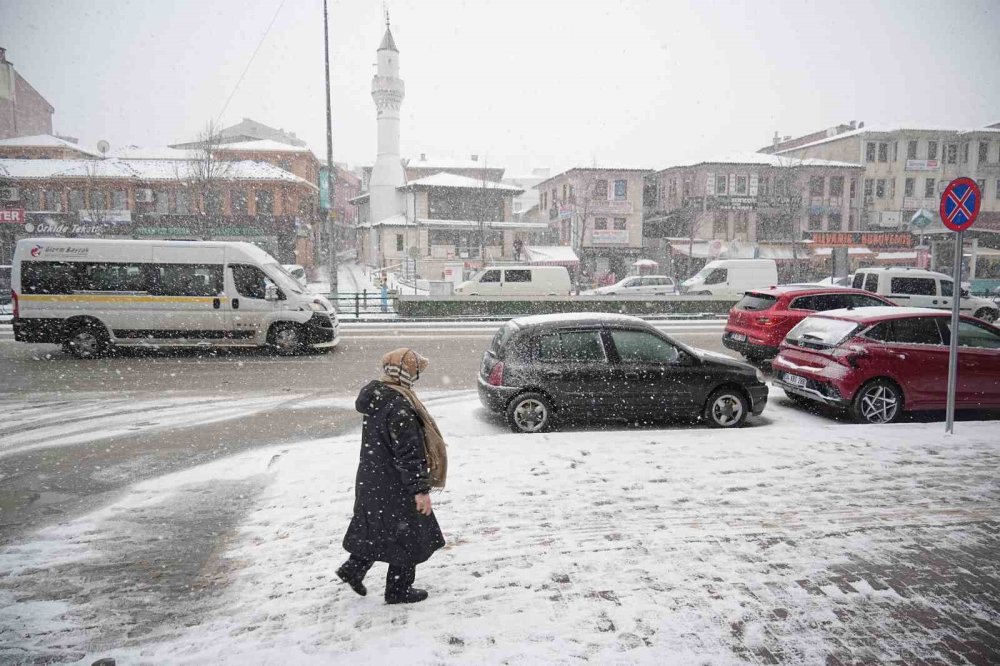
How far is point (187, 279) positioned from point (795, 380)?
40.6 feet

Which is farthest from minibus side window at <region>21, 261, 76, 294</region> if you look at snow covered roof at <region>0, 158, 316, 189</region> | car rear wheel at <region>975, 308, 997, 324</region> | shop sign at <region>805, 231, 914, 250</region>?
shop sign at <region>805, 231, 914, 250</region>

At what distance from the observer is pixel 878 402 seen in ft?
26.7

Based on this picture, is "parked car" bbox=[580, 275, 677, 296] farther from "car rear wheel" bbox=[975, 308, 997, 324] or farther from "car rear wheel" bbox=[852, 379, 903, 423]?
"car rear wheel" bbox=[852, 379, 903, 423]

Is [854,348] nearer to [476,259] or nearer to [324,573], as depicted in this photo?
[324,573]

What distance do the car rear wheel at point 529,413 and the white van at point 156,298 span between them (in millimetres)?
7710

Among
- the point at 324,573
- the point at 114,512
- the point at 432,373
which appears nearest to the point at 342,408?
the point at 432,373

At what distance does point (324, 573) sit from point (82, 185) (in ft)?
163

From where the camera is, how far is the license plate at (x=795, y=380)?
8.63 m

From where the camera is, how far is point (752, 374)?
26.3 ft

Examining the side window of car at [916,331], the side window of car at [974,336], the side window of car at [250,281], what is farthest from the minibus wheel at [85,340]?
the side window of car at [974,336]

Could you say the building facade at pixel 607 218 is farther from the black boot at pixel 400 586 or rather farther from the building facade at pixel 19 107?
the building facade at pixel 19 107

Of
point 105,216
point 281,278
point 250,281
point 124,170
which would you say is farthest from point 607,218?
point 250,281

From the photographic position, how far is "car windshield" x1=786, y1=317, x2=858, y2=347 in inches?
326

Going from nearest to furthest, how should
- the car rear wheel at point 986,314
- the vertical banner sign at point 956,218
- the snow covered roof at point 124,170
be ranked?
1. the vertical banner sign at point 956,218
2. the car rear wheel at point 986,314
3. the snow covered roof at point 124,170
